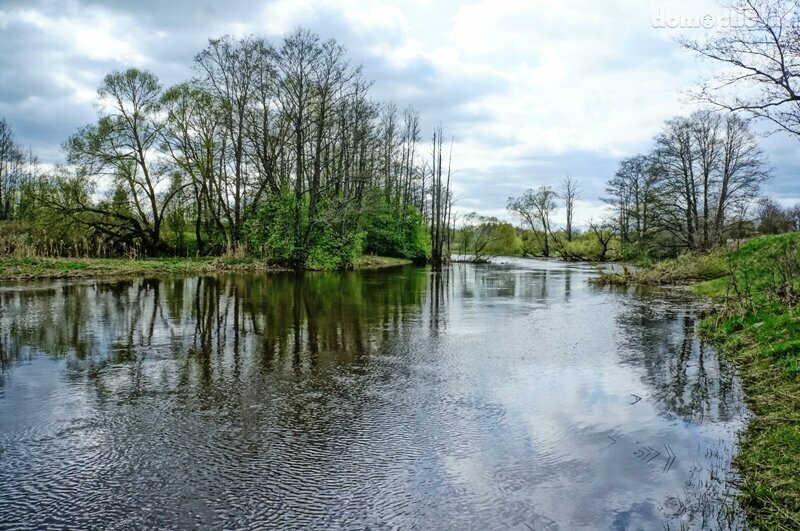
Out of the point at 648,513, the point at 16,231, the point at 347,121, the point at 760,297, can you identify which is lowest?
the point at 648,513

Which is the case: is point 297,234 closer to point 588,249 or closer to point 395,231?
point 395,231

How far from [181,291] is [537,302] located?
11173 millimetres

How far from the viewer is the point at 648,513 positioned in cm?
381

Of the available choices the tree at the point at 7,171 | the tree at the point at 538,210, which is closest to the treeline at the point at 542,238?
the tree at the point at 538,210

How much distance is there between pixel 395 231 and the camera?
4447 centimetres

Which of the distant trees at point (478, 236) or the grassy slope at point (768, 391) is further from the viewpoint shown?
the distant trees at point (478, 236)

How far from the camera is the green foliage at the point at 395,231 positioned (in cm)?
4244

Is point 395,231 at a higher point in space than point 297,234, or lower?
higher

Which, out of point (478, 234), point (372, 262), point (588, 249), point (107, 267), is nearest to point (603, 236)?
point (588, 249)

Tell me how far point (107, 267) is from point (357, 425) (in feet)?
68.1

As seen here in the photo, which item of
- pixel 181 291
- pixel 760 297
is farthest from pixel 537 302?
pixel 181 291

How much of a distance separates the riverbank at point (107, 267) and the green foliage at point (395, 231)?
46.1ft

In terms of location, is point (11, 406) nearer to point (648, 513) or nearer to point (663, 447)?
point (648, 513)

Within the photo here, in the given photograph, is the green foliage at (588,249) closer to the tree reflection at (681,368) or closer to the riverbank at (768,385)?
the riverbank at (768,385)
